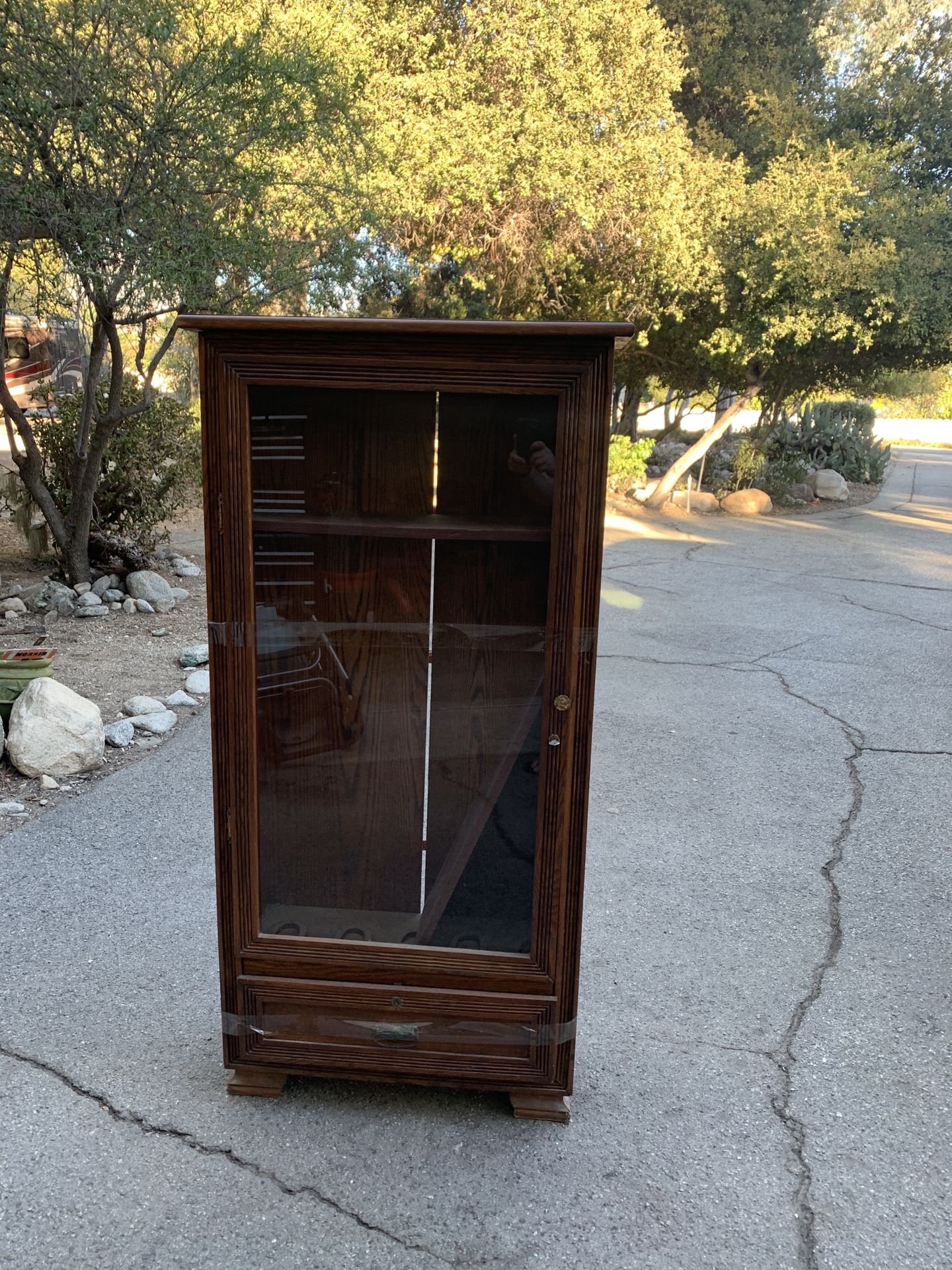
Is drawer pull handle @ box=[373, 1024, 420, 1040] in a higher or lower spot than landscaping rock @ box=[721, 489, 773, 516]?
lower

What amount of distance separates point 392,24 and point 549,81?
1.81m

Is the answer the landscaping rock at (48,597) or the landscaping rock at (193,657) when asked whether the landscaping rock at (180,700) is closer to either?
the landscaping rock at (193,657)

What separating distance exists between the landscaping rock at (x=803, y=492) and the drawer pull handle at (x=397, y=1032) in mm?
16049

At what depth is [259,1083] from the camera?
243cm

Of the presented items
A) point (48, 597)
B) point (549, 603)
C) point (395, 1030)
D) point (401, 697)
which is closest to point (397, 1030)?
point (395, 1030)

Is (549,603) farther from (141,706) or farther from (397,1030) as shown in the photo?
(141,706)

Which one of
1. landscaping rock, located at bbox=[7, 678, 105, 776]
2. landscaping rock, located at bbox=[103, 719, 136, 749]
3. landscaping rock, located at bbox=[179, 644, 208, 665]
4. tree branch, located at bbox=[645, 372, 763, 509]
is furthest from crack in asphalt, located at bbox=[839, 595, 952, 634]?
landscaping rock, located at bbox=[7, 678, 105, 776]

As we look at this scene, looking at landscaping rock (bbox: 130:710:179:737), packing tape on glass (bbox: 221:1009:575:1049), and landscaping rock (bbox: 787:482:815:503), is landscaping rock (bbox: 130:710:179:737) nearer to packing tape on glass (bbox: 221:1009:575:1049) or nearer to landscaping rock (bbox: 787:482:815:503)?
packing tape on glass (bbox: 221:1009:575:1049)

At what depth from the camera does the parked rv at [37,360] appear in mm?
9766

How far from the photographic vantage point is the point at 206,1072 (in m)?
2.54

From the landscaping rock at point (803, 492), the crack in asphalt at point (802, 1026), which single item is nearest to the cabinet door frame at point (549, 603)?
the crack in asphalt at point (802, 1026)

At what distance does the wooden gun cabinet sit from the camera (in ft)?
6.82

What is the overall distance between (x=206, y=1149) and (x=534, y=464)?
70.2 inches

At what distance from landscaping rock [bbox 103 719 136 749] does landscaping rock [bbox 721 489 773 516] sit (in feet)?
39.6
